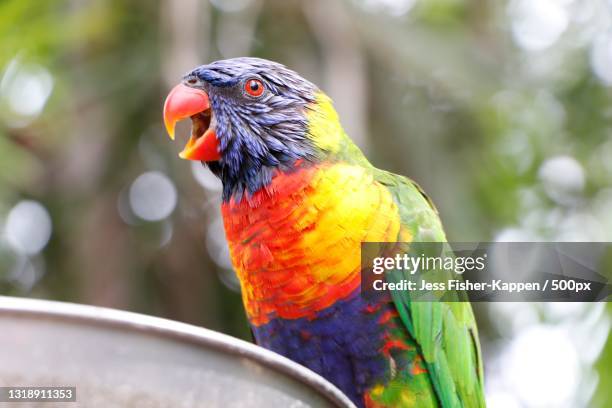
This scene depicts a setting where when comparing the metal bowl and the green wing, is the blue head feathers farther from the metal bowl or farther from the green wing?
the metal bowl

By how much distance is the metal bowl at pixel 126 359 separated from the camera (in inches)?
43.3

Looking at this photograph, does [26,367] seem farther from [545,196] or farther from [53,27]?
[545,196]

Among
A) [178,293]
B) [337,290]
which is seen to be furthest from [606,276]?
[178,293]

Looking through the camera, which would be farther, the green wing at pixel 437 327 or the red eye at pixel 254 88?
the red eye at pixel 254 88

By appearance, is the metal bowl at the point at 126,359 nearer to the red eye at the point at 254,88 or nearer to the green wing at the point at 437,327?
the green wing at the point at 437,327

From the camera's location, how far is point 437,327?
8.25 feet

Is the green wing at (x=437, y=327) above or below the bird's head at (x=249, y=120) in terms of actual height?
below

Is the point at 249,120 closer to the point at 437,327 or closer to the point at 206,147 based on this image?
the point at 206,147

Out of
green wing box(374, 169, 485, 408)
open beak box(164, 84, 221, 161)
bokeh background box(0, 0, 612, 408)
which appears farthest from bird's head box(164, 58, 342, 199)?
bokeh background box(0, 0, 612, 408)

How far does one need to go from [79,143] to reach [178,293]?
108 cm

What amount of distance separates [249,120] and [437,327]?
0.92m

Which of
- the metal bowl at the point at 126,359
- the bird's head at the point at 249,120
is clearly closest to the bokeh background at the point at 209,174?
the bird's head at the point at 249,120

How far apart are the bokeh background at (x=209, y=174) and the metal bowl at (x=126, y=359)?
287 centimetres

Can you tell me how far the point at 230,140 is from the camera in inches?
104
